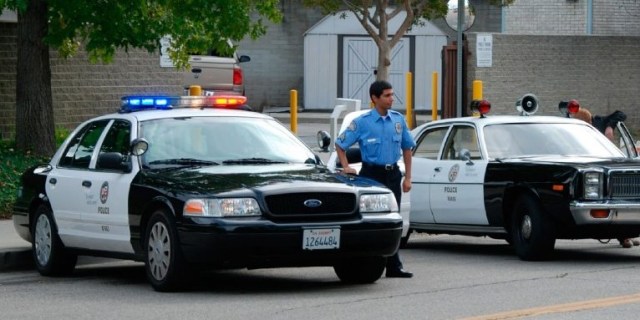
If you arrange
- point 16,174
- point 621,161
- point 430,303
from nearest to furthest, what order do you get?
point 430,303 → point 621,161 → point 16,174

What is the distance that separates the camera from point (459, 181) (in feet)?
50.5

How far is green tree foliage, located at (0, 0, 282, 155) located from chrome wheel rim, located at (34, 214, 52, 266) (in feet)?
22.6

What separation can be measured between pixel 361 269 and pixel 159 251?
5.45 ft

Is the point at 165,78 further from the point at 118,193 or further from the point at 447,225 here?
the point at 118,193

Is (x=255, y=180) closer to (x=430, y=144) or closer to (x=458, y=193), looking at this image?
(x=458, y=193)

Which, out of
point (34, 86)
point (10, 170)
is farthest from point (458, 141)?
point (34, 86)

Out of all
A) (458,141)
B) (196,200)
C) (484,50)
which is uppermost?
(484,50)

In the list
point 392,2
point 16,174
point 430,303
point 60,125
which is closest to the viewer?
point 430,303

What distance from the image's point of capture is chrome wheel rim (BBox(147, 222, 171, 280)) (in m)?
11.6

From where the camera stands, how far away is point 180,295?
11.5 metres

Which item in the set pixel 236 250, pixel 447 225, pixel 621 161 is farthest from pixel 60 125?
pixel 236 250

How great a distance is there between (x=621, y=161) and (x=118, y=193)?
16.4 ft

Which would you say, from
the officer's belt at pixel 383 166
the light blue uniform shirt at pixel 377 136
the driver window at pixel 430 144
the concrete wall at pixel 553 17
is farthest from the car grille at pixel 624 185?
the concrete wall at pixel 553 17

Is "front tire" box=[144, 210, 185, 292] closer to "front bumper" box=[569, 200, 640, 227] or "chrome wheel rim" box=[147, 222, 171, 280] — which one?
"chrome wheel rim" box=[147, 222, 171, 280]
